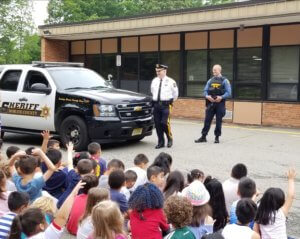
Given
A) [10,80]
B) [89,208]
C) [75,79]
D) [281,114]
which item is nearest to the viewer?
[89,208]

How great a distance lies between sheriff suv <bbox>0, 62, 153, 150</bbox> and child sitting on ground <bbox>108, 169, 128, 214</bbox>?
5462 millimetres

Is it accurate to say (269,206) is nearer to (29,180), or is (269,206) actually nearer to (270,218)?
(270,218)

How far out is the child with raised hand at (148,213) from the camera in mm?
4402

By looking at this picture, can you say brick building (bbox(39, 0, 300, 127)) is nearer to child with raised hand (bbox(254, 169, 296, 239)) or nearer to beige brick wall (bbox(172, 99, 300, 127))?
beige brick wall (bbox(172, 99, 300, 127))

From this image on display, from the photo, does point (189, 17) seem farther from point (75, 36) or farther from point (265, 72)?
point (75, 36)

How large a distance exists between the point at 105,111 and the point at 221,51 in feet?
26.8

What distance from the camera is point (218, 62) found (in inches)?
698

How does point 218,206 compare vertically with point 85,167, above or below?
below

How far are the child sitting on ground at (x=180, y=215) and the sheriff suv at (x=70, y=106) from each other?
263 inches

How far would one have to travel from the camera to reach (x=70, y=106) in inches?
428

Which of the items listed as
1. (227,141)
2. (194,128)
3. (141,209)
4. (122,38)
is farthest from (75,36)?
(141,209)

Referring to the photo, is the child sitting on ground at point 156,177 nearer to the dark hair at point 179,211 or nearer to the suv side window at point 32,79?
the dark hair at point 179,211

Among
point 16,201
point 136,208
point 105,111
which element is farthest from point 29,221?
point 105,111

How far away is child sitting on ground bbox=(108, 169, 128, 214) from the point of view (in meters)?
5.09
